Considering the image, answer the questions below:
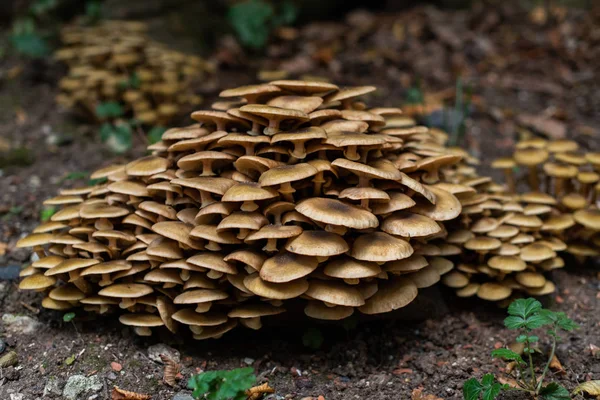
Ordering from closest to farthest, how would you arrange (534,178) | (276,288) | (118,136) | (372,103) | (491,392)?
(491,392), (276,288), (534,178), (118,136), (372,103)

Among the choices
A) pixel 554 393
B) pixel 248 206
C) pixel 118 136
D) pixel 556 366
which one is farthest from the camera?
pixel 118 136

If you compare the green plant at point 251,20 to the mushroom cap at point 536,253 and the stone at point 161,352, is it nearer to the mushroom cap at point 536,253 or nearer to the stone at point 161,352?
the mushroom cap at point 536,253

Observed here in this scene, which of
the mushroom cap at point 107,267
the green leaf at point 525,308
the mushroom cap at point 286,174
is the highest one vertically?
the mushroom cap at point 286,174

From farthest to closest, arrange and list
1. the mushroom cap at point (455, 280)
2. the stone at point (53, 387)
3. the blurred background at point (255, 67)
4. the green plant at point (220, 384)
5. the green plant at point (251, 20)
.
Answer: the green plant at point (251, 20) < the blurred background at point (255, 67) < the mushroom cap at point (455, 280) < the stone at point (53, 387) < the green plant at point (220, 384)

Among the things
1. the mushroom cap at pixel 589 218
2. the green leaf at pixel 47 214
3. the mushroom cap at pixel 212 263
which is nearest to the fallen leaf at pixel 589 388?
the mushroom cap at pixel 589 218

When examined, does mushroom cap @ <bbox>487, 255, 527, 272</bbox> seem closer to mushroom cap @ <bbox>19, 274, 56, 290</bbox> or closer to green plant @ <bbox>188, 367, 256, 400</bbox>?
green plant @ <bbox>188, 367, 256, 400</bbox>

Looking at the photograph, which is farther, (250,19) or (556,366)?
(250,19)

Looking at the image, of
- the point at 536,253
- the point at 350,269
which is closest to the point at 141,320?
the point at 350,269

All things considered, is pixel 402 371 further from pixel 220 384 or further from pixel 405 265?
pixel 220 384
